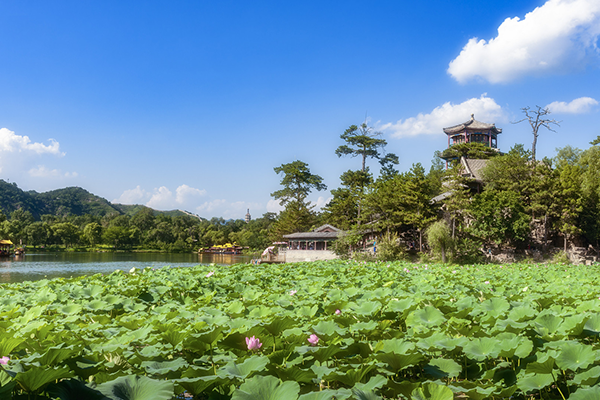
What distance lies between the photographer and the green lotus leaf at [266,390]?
115cm

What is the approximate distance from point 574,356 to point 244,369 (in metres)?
1.28

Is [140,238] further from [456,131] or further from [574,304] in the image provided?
[574,304]

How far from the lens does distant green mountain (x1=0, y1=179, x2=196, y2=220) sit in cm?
8712

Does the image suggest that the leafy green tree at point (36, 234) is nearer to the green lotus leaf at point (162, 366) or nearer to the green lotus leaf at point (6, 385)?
the green lotus leaf at point (162, 366)

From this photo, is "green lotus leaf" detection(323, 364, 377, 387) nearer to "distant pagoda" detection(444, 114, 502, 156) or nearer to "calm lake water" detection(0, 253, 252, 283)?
"calm lake water" detection(0, 253, 252, 283)

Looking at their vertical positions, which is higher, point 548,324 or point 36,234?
point 548,324

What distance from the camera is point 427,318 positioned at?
94.7 inches

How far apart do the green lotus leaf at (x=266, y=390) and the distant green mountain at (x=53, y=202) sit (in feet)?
325

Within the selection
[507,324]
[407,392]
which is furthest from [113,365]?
[507,324]

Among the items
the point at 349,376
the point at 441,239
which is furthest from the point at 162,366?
the point at 441,239

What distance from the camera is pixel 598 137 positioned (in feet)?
101

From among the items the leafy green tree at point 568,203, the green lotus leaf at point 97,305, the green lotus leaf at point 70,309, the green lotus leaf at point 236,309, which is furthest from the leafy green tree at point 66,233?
the green lotus leaf at point 236,309

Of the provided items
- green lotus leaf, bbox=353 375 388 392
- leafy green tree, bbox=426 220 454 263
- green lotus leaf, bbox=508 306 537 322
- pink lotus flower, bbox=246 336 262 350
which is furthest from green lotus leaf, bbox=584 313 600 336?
leafy green tree, bbox=426 220 454 263

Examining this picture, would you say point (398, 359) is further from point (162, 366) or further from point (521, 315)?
point (521, 315)
